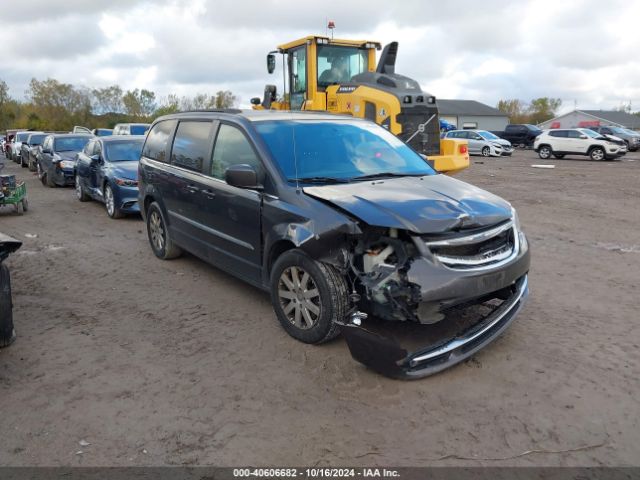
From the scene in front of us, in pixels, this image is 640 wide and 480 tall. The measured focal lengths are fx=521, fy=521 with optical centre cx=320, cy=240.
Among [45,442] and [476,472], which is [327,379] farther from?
[45,442]

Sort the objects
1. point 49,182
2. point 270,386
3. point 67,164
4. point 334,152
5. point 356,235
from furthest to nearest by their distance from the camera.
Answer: point 49,182, point 67,164, point 334,152, point 356,235, point 270,386

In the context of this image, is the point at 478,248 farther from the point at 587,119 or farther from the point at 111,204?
the point at 587,119

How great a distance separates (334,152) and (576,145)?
84.1ft

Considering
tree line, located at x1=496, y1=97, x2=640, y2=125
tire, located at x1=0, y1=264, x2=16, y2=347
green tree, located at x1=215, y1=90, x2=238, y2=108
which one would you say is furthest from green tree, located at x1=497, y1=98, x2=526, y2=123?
tire, located at x1=0, y1=264, x2=16, y2=347

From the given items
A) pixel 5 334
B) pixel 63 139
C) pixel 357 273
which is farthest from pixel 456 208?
pixel 63 139

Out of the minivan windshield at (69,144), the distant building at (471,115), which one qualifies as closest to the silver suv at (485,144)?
the minivan windshield at (69,144)

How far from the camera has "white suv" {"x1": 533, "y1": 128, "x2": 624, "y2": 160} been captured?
84.7ft

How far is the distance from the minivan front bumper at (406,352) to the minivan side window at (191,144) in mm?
2831

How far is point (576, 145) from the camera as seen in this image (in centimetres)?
2667

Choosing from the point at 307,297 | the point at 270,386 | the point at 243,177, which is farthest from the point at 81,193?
the point at 270,386

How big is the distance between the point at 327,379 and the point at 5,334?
2622 millimetres

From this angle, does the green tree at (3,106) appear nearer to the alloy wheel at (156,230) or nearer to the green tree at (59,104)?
the green tree at (59,104)

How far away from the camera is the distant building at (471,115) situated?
68312 millimetres

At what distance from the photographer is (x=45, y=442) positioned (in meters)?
3.07
